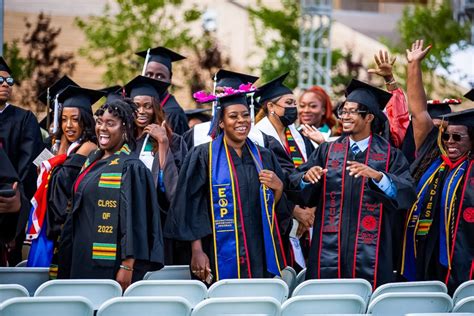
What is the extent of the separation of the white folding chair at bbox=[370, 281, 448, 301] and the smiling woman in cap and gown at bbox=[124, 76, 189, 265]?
5.54 feet

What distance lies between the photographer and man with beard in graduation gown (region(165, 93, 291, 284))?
6.58 meters

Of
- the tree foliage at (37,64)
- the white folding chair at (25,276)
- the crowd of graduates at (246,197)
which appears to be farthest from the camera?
the tree foliage at (37,64)

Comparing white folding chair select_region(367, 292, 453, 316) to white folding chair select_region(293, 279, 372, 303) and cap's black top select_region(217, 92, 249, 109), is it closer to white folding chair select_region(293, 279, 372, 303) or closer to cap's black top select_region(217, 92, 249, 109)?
white folding chair select_region(293, 279, 372, 303)

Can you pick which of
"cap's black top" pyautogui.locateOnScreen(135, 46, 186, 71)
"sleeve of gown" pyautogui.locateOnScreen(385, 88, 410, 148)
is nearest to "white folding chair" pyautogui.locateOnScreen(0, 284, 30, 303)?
"sleeve of gown" pyautogui.locateOnScreen(385, 88, 410, 148)

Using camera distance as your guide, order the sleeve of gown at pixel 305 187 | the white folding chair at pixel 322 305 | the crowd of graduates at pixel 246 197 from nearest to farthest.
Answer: the white folding chair at pixel 322 305, the crowd of graduates at pixel 246 197, the sleeve of gown at pixel 305 187

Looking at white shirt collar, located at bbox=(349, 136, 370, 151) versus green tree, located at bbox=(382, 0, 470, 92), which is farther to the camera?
green tree, located at bbox=(382, 0, 470, 92)

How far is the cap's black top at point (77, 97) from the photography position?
7379 millimetres

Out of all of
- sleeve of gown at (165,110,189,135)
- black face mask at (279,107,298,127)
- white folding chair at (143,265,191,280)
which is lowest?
white folding chair at (143,265,191,280)

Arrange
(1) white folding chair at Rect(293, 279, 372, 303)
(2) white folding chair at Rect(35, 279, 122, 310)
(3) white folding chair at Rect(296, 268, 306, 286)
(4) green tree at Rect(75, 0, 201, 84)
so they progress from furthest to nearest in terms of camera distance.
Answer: (4) green tree at Rect(75, 0, 201, 84), (3) white folding chair at Rect(296, 268, 306, 286), (1) white folding chair at Rect(293, 279, 372, 303), (2) white folding chair at Rect(35, 279, 122, 310)

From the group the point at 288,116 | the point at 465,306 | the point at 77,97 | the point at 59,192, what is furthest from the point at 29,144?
the point at 465,306

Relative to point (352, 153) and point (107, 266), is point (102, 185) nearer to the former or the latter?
point (107, 266)

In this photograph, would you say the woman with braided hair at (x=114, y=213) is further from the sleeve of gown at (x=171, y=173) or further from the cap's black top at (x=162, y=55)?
the cap's black top at (x=162, y=55)

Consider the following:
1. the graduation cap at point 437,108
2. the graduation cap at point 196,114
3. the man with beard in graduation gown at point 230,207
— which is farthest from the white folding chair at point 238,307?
the graduation cap at point 196,114

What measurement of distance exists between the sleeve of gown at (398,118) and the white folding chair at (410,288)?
185 centimetres
